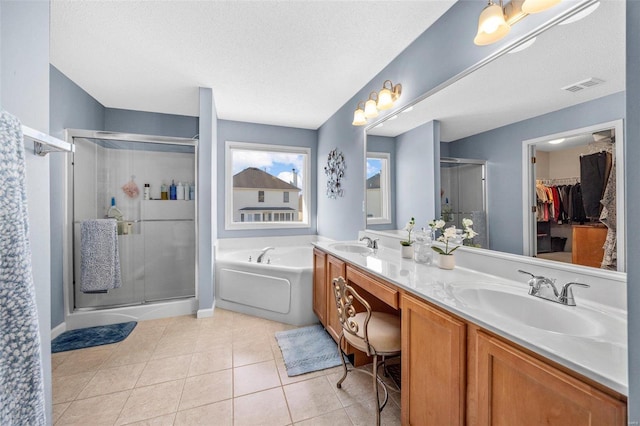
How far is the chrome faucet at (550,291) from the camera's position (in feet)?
3.16

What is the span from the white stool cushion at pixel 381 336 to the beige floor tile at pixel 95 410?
145 centimetres

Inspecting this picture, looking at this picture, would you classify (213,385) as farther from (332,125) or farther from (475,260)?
(332,125)

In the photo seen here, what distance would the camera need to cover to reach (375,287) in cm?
150

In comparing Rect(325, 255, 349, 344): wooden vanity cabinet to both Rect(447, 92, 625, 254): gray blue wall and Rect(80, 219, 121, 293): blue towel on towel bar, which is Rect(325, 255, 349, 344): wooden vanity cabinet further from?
Rect(80, 219, 121, 293): blue towel on towel bar

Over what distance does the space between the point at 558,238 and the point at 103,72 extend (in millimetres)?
3660

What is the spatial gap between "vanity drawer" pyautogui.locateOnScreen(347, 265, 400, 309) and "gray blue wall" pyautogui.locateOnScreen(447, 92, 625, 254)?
2.03 ft

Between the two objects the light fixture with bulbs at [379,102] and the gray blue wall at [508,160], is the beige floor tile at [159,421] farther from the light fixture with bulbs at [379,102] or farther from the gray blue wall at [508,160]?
the light fixture with bulbs at [379,102]

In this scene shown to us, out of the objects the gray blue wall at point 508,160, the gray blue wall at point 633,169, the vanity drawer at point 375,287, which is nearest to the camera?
the gray blue wall at point 633,169

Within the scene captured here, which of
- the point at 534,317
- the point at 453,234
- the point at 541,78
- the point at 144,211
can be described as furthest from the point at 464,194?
the point at 144,211

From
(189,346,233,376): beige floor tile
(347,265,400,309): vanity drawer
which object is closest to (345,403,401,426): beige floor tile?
(347,265,400,309): vanity drawer

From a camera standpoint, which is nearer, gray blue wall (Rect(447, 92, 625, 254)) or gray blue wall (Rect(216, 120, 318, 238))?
gray blue wall (Rect(447, 92, 625, 254))

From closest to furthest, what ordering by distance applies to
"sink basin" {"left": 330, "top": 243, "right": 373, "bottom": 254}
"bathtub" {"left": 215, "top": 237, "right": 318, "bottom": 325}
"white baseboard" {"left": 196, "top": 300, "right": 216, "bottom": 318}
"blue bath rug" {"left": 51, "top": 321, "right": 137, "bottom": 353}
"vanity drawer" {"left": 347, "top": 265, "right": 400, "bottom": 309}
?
1. "vanity drawer" {"left": 347, "top": 265, "right": 400, "bottom": 309}
2. "blue bath rug" {"left": 51, "top": 321, "right": 137, "bottom": 353}
3. "sink basin" {"left": 330, "top": 243, "right": 373, "bottom": 254}
4. "bathtub" {"left": 215, "top": 237, "right": 318, "bottom": 325}
5. "white baseboard" {"left": 196, "top": 300, "right": 216, "bottom": 318}

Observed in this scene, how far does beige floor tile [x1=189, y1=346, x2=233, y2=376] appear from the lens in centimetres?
188

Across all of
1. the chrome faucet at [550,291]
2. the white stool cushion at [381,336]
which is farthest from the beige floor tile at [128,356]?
the chrome faucet at [550,291]
